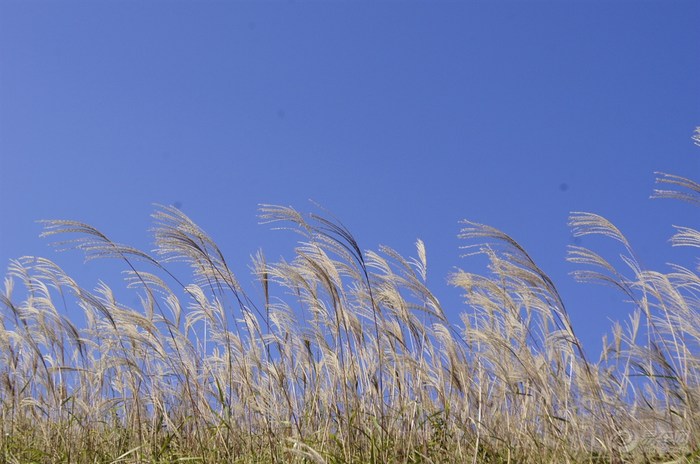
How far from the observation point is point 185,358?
4.70m

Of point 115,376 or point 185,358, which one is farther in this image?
point 115,376

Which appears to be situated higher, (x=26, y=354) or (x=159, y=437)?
(x=26, y=354)

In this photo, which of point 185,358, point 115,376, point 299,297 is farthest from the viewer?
point 115,376

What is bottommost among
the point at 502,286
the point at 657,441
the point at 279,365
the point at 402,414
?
the point at 657,441

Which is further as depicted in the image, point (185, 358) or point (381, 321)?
point (185, 358)

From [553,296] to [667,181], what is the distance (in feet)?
2.76

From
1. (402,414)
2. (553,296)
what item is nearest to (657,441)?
(553,296)

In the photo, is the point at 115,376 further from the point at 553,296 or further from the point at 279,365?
the point at 553,296

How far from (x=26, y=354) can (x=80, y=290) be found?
1.70 m

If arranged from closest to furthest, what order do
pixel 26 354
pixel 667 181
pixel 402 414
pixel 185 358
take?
pixel 667 181
pixel 402 414
pixel 185 358
pixel 26 354

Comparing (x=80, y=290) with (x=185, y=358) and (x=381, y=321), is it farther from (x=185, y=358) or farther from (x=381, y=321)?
(x=381, y=321)

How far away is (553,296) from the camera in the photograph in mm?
3760

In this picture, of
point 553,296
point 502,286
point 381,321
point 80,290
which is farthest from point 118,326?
point 553,296

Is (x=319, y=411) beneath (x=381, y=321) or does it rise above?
beneath
